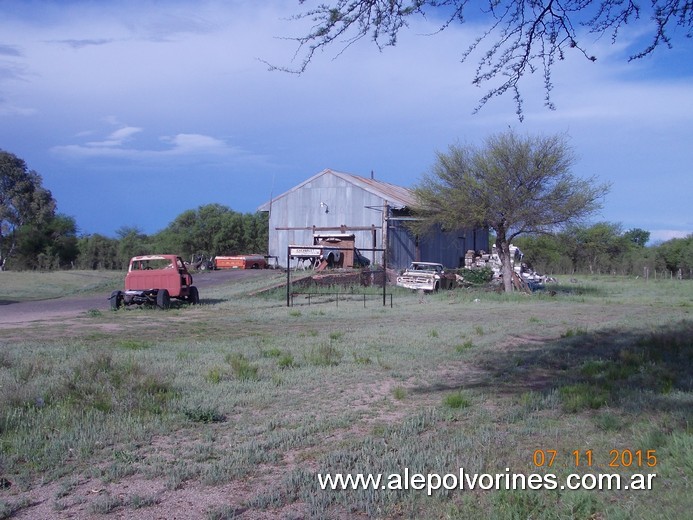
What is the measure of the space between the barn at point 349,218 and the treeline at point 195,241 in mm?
24617

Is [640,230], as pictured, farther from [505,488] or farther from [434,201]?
[505,488]

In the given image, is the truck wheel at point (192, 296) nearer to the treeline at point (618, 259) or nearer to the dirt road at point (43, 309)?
the dirt road at point (43, 309)

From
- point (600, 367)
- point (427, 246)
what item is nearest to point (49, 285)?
point (427, 246)

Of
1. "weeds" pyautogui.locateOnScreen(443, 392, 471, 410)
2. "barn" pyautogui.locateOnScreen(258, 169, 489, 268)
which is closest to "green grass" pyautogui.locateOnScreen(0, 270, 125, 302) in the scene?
"barn" pyautogui.locateOnScreen(258, 169, 489, 268)

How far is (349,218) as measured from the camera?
1551 inches

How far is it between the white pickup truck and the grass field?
18.6 m

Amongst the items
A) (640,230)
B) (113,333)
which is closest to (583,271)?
(640,230)

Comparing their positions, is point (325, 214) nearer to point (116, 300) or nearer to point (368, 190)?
point (368, 190)

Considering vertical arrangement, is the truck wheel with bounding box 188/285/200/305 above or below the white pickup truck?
below

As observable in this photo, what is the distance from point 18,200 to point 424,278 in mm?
40790

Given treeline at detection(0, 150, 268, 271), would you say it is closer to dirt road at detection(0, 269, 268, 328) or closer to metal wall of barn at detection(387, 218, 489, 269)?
metal wall of barn at detection(387, 218, 489, 269)

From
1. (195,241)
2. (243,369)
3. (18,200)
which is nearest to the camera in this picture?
(243,369)

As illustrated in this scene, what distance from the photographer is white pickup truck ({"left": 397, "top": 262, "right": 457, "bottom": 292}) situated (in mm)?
33188

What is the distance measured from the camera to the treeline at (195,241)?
66.2 m
